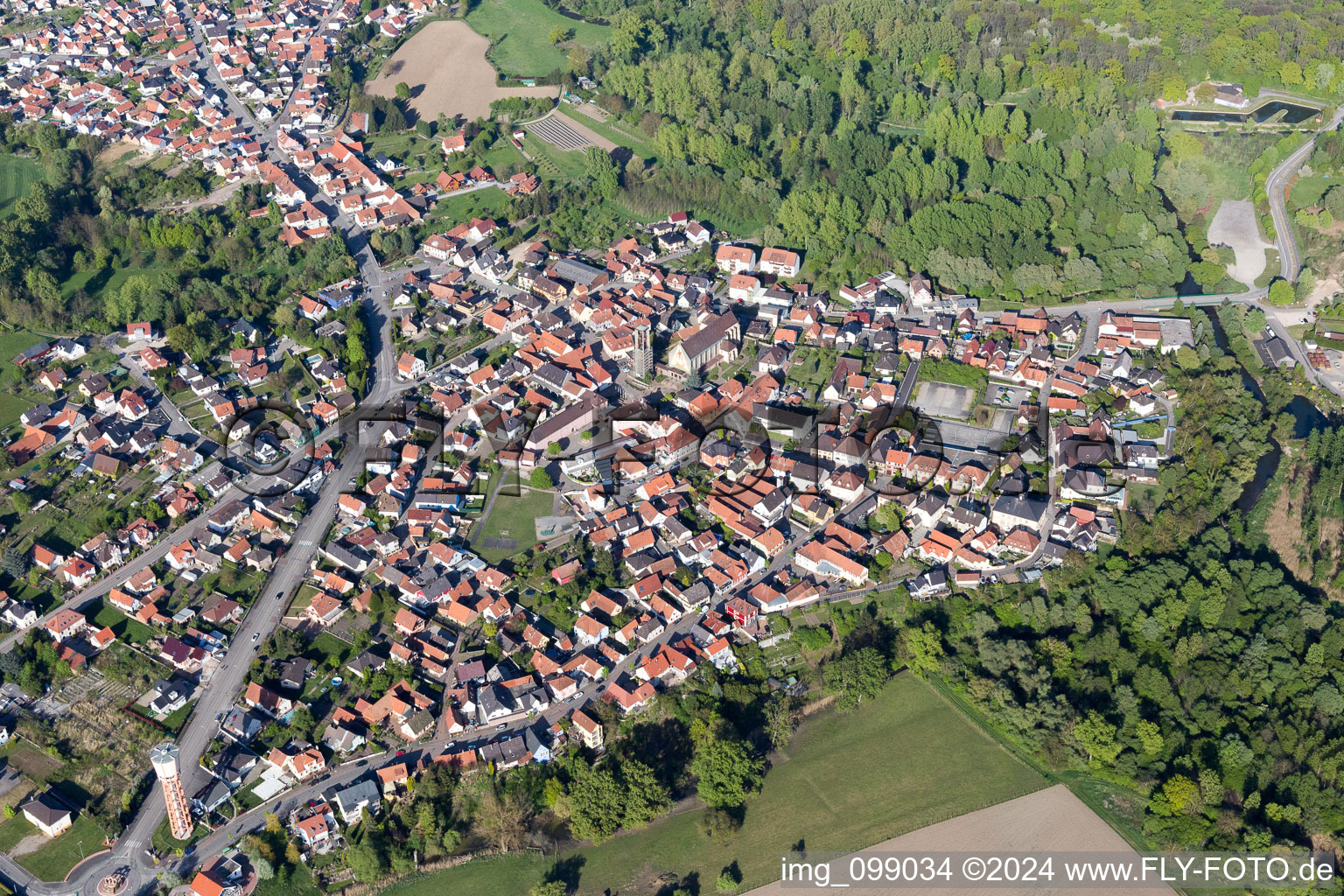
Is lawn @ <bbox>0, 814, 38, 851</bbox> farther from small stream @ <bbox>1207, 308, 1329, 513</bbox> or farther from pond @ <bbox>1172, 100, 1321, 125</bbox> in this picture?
pond @ <bbox>1172, 100, 1321, 125</bbox>

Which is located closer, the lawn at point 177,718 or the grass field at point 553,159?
the lawn at point 177,718

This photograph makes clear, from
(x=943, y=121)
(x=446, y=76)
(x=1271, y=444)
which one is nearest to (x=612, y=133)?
(x=446, y=76)

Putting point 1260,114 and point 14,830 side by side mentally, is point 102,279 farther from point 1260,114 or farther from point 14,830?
point 1260,114

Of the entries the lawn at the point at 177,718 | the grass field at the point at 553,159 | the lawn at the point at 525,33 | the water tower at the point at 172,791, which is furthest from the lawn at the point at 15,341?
the lawn at the point at 525,33

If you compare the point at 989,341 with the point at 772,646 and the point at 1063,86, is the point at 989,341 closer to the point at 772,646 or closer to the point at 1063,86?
the point at 772,646

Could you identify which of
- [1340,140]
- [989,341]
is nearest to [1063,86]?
[1340,140]

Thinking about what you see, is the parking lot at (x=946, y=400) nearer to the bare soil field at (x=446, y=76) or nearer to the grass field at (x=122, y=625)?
the grass field at (x=122, y=625)

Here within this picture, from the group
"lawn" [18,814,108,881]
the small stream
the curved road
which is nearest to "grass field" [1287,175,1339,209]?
the curved road
